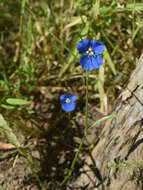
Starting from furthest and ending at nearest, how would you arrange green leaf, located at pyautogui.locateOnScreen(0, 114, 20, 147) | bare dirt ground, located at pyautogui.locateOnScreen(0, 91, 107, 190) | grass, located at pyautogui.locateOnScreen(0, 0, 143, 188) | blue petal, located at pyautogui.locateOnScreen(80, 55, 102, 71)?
grass, located at pyautogui.locateOnScreen(0, 0, 143, 188)
bare dirt ground, located at pyautogui.locateOnScreen(0, 91, 107, 190)
green leaf, located at pyautogui.locateOnScreen(0, 114, 20, 147)
blue petal, located at pyautogui.locateOnScreen(80, 55, 102, 71)

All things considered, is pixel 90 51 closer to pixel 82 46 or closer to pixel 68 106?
pixel 82 46

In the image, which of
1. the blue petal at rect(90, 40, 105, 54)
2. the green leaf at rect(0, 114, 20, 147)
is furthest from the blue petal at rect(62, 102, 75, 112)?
the blue petal at rect(90, 40, 105, 54)

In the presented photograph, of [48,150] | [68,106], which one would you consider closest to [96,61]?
[68,106]

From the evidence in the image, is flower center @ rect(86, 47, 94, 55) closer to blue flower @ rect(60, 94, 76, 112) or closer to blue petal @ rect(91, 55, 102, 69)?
blue petal @ rect(91, 55, 102, 69)

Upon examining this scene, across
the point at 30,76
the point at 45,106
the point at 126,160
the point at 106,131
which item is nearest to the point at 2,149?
the point at 45,106

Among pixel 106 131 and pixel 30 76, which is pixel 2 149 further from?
pixel 106 131
